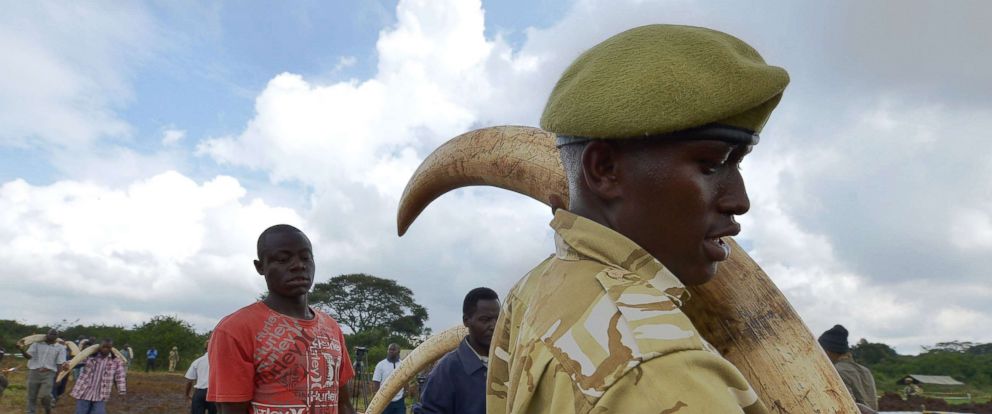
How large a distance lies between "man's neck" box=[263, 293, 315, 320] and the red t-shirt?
0.03 meters

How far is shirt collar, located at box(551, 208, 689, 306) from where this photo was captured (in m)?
1.09

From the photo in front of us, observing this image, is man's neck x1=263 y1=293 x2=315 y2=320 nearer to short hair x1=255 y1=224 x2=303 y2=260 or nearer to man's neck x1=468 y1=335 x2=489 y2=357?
short hair x1=255 y1=224 x2=303 y2=260

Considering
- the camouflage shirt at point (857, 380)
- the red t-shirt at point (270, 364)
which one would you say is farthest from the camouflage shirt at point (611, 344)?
the camouflage shirt at point (857, 380)

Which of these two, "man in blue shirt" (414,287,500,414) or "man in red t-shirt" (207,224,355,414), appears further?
"man in blue shirt" (414,287,500,414)

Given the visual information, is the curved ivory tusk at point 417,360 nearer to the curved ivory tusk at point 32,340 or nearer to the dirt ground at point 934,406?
the curved ivory tusk at point 32,340

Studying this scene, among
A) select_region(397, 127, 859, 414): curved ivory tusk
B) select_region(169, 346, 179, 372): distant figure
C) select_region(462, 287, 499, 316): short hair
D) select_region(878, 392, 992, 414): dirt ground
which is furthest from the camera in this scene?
select_region(169, 346, 179, 372): distant figure

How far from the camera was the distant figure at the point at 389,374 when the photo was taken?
8.46 metres

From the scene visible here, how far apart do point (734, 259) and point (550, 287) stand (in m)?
0.75

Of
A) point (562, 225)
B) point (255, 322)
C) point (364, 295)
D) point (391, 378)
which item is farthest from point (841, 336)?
point (364, 295)

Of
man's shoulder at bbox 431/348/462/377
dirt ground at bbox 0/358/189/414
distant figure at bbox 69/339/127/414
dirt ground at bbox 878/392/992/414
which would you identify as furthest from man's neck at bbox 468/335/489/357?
dirt ground at bbox 878/392/992/414

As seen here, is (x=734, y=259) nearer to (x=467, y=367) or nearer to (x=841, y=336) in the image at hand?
(x=467, y=367)

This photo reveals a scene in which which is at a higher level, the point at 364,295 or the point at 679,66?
the point at 364,295

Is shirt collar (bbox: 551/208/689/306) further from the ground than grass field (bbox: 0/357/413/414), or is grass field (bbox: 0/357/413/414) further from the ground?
grass field (bbox: 0/357/413/414)

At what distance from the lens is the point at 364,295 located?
42156mm
